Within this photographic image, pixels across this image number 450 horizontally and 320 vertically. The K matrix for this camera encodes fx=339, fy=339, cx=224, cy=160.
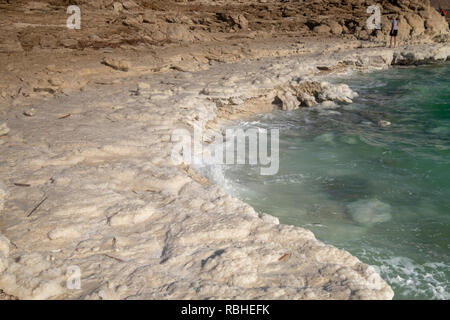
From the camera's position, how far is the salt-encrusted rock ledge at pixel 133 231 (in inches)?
69.1

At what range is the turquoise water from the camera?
2781 mm

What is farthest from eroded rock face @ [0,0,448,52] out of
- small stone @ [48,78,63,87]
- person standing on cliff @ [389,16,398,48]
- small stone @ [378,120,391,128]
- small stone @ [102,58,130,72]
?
small stone @ [378,120,391,128]

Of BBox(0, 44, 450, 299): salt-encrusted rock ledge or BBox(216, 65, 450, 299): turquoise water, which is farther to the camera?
BBox(216, 65, 450, 299): turquoise water

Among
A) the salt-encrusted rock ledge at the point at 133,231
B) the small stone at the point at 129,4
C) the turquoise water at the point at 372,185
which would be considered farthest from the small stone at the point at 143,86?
the small stone at the point at 129,4

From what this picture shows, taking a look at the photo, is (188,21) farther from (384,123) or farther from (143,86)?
(384,123)

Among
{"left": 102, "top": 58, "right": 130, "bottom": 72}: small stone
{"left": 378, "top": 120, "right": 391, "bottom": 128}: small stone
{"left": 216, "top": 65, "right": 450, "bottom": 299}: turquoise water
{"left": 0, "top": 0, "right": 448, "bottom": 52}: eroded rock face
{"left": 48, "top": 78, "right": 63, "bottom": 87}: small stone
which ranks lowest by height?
{"left": 216, "top": 65, "right": 450, "bottom": 299}: turquoise water

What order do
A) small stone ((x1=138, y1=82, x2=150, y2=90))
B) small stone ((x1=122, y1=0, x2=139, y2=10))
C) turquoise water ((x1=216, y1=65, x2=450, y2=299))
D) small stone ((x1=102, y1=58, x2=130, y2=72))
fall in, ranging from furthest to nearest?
small stone ((x1=122, y1=0, x2=139, y2=10)) → small stone ((x1=102, y1=58, x2=130, y2=72)) → small stone ((x1=138, y1=82, x2=150, y2=90)) → turquoise water ((x1=216, y1=65, x2=450, y2=299))

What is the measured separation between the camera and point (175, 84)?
6.45 meters

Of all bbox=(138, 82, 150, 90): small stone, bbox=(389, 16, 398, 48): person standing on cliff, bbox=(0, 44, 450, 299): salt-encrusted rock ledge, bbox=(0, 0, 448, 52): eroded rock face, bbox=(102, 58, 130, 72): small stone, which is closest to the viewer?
bbox=(0, 44, 450, 299): salt-encrusted rock ledge

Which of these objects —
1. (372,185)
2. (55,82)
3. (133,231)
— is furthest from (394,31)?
(133,231)

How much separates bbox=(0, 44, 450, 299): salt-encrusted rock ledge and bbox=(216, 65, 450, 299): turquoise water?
87cm

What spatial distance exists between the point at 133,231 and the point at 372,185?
2.96 meters

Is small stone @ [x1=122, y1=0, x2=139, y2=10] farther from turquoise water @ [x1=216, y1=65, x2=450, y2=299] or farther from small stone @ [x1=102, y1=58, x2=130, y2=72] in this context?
turquoise water @ [x1=216, y1=65, x2=450, y2=299]

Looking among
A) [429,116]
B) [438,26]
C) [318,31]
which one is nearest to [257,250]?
[429,116]
